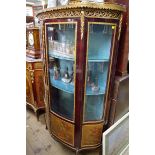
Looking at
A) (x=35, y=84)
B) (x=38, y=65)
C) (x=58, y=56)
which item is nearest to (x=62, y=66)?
(x=58, y=56)

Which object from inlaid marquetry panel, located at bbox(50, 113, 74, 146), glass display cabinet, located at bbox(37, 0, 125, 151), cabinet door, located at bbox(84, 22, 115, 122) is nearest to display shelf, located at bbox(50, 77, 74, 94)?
glass display cabinet, located at bbox(37, 0, 125, 151)

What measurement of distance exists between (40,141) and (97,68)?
52cm

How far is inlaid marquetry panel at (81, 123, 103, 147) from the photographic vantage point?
3.56ft

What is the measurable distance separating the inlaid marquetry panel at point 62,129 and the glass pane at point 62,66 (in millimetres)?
51

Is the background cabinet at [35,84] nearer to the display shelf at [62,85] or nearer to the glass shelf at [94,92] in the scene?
the display shelf at [62,85]

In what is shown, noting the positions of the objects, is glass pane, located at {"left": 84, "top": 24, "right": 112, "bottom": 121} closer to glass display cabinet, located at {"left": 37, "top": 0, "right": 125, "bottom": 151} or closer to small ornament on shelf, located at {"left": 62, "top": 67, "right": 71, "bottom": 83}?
glass display cabinet, located at {"left": 37, "top": 0, "right": 125, "bottom": 151}

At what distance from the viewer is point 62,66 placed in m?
1.04

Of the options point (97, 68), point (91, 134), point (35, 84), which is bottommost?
point (91, 134)

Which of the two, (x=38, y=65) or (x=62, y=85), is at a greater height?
(x=38, y=65)

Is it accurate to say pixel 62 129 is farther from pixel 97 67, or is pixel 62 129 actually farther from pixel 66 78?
pixel 97 67

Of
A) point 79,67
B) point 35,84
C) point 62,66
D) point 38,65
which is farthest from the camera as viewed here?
point 35,84

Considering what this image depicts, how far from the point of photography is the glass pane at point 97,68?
0.92 m
